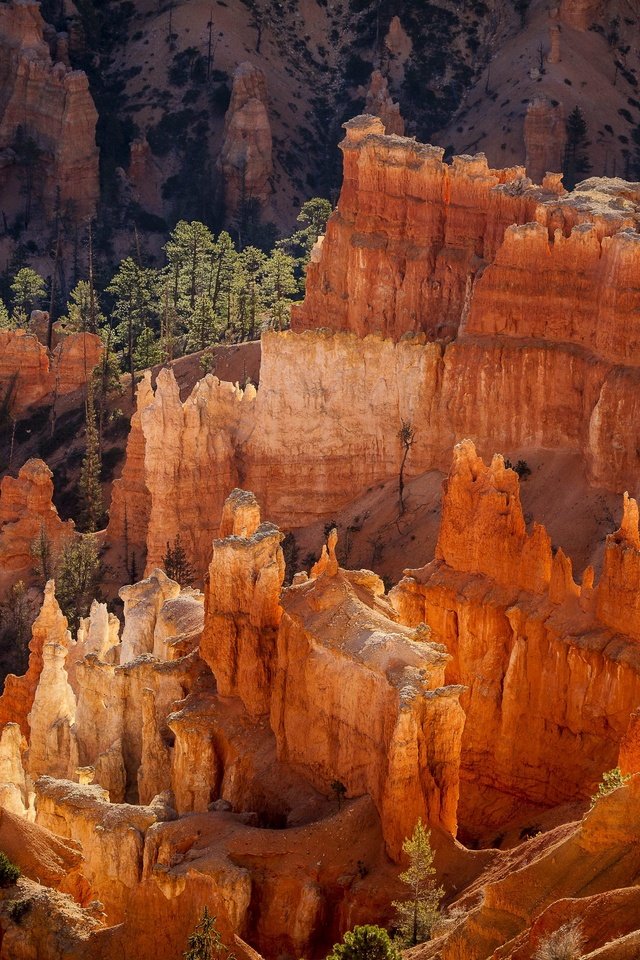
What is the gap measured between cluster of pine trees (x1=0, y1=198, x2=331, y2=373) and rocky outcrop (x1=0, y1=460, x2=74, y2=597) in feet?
46.0

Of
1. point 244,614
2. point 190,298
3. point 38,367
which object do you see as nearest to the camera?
point 244,614

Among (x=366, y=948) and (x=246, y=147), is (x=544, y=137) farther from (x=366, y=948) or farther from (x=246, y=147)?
(x=366, y=948)

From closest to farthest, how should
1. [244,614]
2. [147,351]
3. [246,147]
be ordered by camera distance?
[244,614] → [147,351] → [246,147]

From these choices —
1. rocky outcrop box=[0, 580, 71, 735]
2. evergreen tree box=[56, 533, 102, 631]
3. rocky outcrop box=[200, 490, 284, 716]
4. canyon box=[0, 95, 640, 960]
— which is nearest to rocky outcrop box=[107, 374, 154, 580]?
canyon box=[0, 95, 640, 960]

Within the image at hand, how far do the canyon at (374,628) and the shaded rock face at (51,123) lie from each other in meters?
52.0

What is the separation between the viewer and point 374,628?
37.3 m

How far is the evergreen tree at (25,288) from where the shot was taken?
102 meters

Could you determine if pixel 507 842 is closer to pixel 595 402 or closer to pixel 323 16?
pixel 595 402

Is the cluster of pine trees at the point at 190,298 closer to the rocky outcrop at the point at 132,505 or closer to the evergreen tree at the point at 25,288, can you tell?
the evergreen tree at the point at 25,288

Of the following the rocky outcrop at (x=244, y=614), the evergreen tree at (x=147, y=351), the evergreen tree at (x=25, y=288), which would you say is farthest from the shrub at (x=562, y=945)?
the evergreen tree at (x=25, y=288)

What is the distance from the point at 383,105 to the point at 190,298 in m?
28.3

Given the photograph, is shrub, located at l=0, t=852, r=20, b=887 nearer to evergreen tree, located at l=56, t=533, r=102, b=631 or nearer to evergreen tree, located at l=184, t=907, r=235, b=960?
evergreen tree, located at l=184, t=907, r=235, b=960

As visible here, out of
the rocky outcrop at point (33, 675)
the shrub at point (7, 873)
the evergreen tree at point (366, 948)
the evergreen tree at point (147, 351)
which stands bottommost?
the evergreen tree at point (147, 351)

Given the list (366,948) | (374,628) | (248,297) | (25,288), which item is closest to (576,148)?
(248,297)
